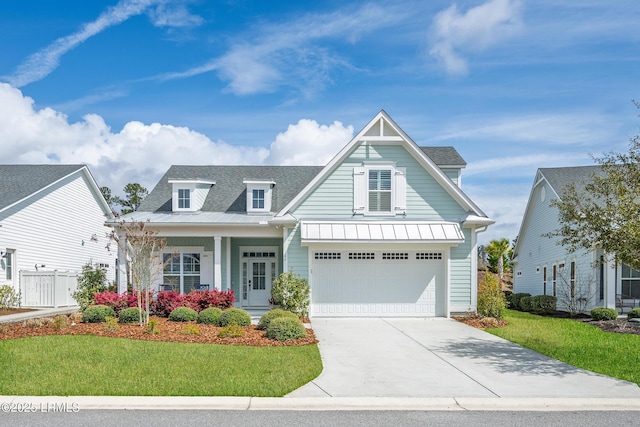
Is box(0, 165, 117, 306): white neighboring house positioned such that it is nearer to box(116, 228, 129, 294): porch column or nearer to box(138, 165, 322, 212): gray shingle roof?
box(116, 228, 129, 294): porch column

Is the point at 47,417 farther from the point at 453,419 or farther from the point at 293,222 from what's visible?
the point at 293,222

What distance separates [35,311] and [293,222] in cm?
1110

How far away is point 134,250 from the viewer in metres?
17.6

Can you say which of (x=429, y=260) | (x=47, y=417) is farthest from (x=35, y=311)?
(x=47, y=417)

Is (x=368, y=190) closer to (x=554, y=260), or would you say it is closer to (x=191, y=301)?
(x=191, y=301)

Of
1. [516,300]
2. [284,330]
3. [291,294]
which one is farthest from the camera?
[516,300]

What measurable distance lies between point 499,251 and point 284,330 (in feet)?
122

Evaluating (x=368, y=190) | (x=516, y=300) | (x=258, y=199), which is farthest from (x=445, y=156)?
(x=516, y=300)

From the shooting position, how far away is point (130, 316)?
17.3m

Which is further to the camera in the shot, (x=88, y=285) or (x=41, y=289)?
(x=88, y=285)

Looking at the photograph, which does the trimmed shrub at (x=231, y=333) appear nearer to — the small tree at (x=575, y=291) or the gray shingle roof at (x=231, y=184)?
the gray shingle roof at (x=231, y=184)

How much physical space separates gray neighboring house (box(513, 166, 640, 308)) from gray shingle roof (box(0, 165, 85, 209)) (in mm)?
22031

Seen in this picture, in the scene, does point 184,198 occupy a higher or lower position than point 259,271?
higher

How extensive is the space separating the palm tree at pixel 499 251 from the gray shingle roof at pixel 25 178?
32.6 meters
